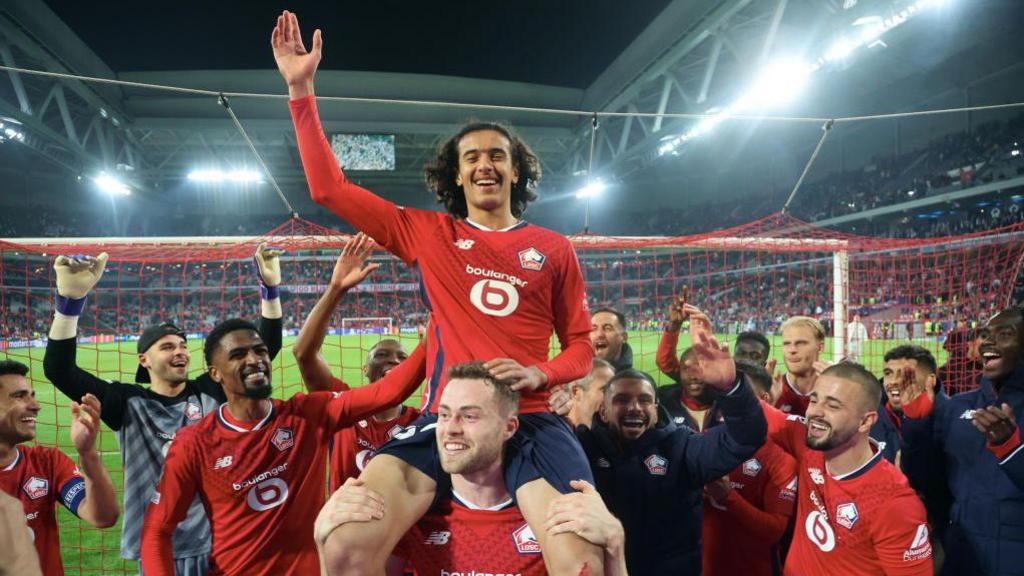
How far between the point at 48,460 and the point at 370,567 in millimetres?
2556

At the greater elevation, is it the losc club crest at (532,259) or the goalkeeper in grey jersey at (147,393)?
the losc club crest at (532,259)

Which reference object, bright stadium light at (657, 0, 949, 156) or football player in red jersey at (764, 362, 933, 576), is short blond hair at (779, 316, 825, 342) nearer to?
football player in red jersey at (764, 362, 933, 576)

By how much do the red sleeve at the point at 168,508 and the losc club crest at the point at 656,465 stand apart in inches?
90.1

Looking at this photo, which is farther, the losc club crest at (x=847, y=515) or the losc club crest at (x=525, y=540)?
the losc club crest at (x=847, y=515)

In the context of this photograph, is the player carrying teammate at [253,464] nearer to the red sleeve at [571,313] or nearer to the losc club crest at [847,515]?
the red sleeve at [571,313]

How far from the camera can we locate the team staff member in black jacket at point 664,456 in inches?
115

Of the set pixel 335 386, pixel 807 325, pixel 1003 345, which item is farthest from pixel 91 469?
pixel 1003 345

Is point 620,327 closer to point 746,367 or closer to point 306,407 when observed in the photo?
point 746,367

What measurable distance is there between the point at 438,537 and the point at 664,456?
1354 mm

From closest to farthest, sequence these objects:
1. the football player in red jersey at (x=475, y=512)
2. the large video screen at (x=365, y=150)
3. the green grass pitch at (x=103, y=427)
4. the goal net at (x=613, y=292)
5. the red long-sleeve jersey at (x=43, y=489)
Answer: the football player in red jersey at (x=475, y=512), the red long-sleeve jersey at (x=43, y=489), the green grass pitch at (x=103, y=427), the goal net at (x=613, y=292), the large video screen at (x=365, y=150)

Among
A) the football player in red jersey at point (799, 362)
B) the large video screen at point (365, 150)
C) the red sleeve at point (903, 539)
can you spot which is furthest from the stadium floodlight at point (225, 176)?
the red sleeve at point (903, 539)

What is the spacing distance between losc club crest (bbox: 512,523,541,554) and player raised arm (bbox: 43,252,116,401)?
2634 mm

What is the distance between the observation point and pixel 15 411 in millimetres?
3277

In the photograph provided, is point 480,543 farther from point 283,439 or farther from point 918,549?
point 918,549
